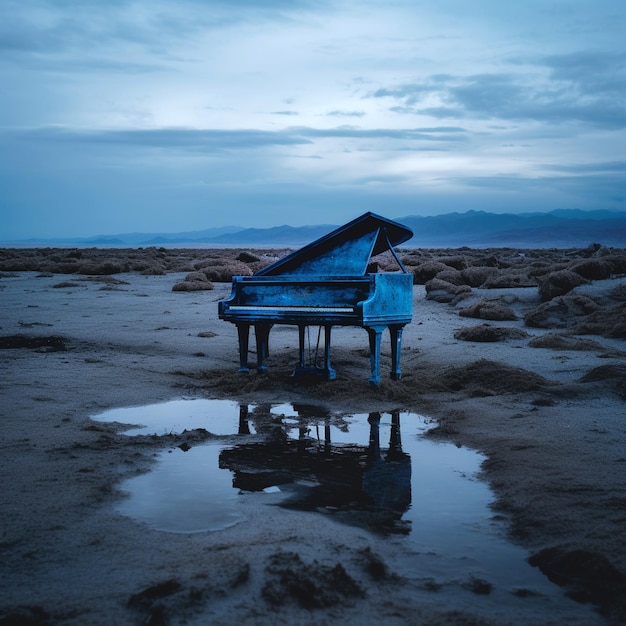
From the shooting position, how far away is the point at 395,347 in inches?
333

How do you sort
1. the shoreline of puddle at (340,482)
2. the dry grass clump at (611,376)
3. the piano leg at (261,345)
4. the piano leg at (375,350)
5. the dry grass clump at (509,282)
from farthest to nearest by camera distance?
the dry grass clump at (509,282)
the piano leg at (261,345)
the piano leg at (375,350)
the dry grass clump at (611,376)
the shoreline of puddle at (340,482)

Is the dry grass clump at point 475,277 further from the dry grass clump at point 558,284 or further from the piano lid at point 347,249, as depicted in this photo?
the piano lid at point 347,249

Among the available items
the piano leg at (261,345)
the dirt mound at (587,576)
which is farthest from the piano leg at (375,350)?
the dirt mound at (587,576)

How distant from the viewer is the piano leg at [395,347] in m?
8.34

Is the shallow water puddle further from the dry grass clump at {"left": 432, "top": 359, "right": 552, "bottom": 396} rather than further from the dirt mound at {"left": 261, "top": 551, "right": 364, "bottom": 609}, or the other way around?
the dry grass clump at {"left": 432, "top": 359, "right": 552, "bottom": 396}

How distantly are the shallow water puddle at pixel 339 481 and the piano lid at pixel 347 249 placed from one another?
2.05 meters

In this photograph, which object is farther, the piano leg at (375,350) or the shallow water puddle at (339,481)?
the piano leg at (375,350)

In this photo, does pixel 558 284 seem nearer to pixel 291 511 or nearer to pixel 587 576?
pixel 291 511

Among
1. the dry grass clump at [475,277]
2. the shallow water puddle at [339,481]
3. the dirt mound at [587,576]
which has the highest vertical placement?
the dry grass clump at [475,277]

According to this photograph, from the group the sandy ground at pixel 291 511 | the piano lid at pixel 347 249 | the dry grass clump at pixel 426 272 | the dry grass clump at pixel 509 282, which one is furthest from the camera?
the dry grass clump at pixel 426 272

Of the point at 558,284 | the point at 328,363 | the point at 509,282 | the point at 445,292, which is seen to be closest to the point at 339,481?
the point at 328,363

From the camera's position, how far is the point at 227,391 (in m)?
8.11

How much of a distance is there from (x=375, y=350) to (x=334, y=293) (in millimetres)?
778

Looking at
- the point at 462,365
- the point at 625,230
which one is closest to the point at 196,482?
the point at 462,365
